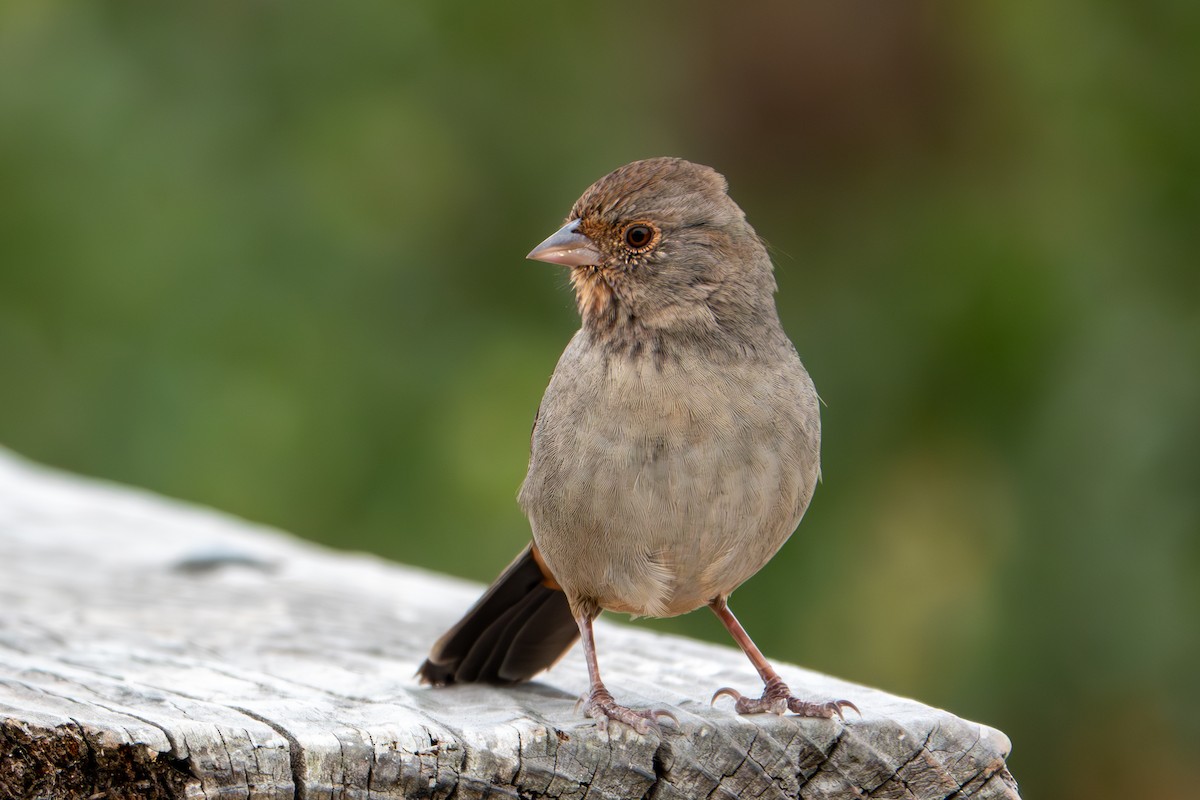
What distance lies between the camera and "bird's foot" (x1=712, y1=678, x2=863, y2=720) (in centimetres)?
280

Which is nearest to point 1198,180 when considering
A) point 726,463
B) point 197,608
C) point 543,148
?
point 543,148

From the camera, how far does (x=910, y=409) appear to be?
6527mm

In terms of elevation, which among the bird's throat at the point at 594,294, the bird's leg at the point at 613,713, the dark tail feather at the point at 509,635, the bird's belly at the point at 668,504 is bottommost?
the dark tail feather at the point at 509,635

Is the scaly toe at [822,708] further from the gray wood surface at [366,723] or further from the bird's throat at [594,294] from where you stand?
the bird's throat at [594,294]

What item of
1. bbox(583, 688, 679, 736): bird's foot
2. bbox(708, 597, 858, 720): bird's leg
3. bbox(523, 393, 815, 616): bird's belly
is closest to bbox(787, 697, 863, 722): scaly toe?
bbox(708, 597, 858, 720): bird's leg

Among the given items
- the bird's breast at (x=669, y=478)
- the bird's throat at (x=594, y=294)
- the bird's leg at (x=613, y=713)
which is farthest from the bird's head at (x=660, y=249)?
the bird's leg at (x=613, y=713)

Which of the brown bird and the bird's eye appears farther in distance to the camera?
the bird's eye

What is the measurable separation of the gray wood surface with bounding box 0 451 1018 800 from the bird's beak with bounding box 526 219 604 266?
92cm

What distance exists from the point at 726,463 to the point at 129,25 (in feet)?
16.1

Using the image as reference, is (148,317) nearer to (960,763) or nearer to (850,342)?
(850,342)

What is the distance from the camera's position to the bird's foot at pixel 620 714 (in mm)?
2666

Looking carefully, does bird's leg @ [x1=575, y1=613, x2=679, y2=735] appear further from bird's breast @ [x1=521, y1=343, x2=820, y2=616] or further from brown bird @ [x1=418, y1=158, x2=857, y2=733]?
bird's breast @ [x1=521, y1=343, x2=820, y2=616]

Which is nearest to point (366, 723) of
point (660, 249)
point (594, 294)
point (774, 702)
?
point (774, 702)

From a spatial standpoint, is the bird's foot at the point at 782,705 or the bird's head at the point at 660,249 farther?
the bird's head at the point at 660,249
